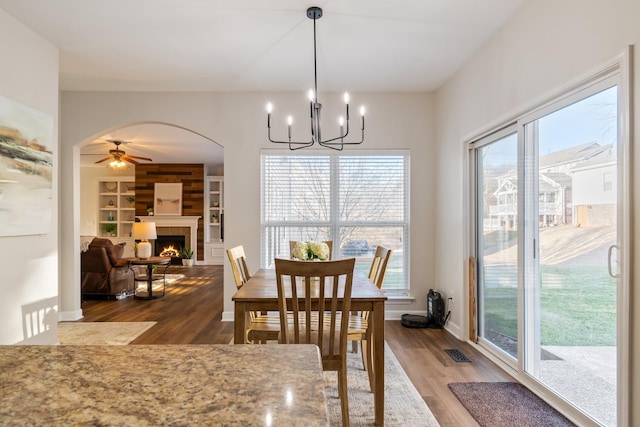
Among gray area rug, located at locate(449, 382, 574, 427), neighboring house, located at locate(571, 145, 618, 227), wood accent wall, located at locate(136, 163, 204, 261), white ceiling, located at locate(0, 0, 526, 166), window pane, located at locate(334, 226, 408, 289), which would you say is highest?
white ceiling, located at locate(0, 0, 526, 166)

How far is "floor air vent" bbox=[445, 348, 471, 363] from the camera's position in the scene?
3.22 meters

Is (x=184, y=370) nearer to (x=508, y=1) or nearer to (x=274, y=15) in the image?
(x=274, y=15)

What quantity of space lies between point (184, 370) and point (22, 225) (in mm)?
2950

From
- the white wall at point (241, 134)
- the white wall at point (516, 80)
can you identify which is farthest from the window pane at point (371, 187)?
the white wall at point (516, 80)

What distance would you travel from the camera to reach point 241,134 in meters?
4.45

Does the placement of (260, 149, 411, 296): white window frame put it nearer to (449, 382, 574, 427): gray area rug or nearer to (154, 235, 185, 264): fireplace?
(449, 382, 574, 427): gray area rug

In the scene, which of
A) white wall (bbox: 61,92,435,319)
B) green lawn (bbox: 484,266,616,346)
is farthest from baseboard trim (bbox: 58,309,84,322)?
green lawn (bbox: 484,266,616,346)

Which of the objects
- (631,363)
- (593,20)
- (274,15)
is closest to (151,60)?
(274,15)

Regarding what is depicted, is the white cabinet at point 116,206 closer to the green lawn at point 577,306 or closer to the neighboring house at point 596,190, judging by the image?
the green lawn at point 577,306

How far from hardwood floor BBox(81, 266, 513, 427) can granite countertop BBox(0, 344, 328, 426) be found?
1.89 metres

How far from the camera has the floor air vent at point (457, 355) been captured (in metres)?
3.22

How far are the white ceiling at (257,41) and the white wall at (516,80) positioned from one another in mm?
183

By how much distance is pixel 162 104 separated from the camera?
14.6ft

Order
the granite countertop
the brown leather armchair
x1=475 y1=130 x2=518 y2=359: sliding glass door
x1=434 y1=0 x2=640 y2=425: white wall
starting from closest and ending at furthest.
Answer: the granite countertop
x1=434 y1=0 x2=640 y2=425: white wall
x1=475 y1=130 x2=518 y2=359: sliding glass door
the brown leather armchair
